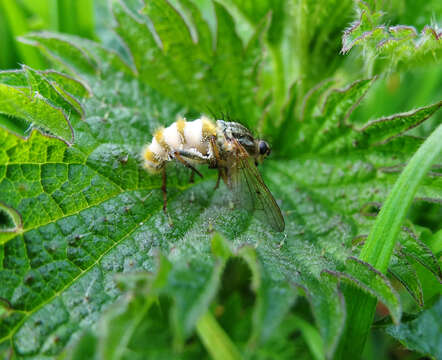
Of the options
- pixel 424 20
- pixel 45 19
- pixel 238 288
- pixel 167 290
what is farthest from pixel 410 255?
pixel 45 19

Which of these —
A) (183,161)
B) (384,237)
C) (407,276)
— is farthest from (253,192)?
(407,276)

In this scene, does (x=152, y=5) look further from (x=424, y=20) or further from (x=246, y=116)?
(x=424, y=20)

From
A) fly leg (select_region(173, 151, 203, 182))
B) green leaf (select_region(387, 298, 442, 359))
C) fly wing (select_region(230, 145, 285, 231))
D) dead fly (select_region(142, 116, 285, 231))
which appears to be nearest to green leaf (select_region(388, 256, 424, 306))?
green leaf (select_region(387, 298, 442, 359))

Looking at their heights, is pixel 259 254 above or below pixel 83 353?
above

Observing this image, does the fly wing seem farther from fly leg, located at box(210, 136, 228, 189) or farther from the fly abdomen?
the fly abdomen

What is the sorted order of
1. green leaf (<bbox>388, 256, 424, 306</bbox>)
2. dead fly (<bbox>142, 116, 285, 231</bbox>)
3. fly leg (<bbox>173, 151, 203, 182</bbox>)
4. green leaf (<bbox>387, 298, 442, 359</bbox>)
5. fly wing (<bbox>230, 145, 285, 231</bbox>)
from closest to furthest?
1. green leaf (<bbox>387, 298, 442, 359</bbox>)
2. green leaf (<bbox>388, 256, 424, 306</bbox>)
3. fly wing (<bbox>230, 145, 285, 231</bbox>)
4. dead fly (<bbox>142, 116, 285, 231</bbox>)
5. fly leg (<bbox>173, 151, 203, 182</bbox>)

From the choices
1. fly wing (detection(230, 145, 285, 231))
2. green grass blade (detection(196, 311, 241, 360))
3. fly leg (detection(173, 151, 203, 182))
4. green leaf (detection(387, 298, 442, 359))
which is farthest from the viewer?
fly leg (detection(173, 151, 203, 182))

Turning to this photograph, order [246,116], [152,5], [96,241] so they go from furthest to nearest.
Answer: [246,116] < [152,5] < [96,241]
